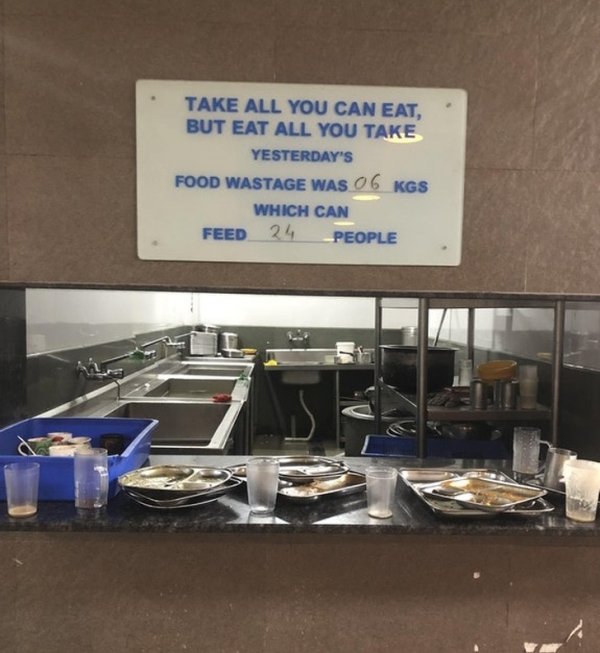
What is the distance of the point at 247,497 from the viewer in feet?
5.35

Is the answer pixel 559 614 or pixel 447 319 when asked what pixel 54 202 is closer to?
pixel 559 614

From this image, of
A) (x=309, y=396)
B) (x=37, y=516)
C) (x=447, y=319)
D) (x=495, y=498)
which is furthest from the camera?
(x=309, y=396)

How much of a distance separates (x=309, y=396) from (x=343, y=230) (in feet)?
16.8

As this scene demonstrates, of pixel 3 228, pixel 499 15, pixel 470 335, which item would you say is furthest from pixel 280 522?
pixel 470 335

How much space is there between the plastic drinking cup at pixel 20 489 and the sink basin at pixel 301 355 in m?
4.99

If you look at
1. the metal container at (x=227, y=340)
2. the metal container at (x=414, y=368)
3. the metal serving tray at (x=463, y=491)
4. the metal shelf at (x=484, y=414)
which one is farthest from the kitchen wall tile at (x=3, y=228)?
the metal container at (x=227, y=340)

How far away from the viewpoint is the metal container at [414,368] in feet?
11.1

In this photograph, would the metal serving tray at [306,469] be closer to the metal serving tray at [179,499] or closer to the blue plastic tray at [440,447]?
the metal serving tray at [179,499]

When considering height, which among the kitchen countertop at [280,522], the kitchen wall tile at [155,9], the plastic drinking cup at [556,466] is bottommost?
the kitchen countertop at [280,522]

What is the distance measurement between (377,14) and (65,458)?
4.84 feet

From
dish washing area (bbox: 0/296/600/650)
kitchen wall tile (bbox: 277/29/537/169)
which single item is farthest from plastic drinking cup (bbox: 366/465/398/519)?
kitchen wall tile (bbox: 277/29/537/169)

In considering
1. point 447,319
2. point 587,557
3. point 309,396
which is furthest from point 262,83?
point 309,396

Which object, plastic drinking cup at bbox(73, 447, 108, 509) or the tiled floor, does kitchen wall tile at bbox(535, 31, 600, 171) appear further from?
the tiled floor

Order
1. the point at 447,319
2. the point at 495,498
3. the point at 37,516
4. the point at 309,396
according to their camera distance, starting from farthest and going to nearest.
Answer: the point at 309,396 < the point at 447,319 < the point at 495,498 < the point at 37,516
